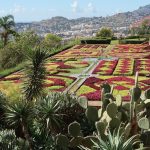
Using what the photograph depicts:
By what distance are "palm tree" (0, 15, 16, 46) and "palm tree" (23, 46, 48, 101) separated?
4514 centimetres

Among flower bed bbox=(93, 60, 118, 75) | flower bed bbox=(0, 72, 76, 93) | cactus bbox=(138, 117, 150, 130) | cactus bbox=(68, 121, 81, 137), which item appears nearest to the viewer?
cactus bbox=(138, 117, 150, 130)

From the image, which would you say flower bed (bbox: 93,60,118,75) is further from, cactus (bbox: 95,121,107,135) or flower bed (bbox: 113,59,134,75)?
cactus (bbox: 95,121,107,135)

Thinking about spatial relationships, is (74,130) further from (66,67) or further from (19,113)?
(66,67)

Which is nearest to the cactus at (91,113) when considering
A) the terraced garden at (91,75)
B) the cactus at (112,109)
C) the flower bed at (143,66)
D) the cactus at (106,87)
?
the cactus at (112,109)

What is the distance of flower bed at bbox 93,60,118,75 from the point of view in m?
35.6

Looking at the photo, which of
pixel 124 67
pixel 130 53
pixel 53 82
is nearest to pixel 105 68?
pixel 124 67

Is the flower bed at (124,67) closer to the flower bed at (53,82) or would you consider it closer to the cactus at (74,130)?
the flower bed at (53,82)

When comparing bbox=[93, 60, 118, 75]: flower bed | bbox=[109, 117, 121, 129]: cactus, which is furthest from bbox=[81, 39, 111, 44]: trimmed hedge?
bbox=[109, 117, 121, 129]: cactus

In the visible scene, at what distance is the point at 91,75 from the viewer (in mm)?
34688

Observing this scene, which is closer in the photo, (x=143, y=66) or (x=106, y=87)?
(x=106, y=87)

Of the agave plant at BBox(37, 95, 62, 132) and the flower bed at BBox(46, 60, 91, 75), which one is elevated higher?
the agave plant at BBox(37, 95, 62, 132)

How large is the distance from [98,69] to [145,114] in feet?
75.7

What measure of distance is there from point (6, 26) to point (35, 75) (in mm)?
47073

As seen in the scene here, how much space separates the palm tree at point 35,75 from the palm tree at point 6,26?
148ft
